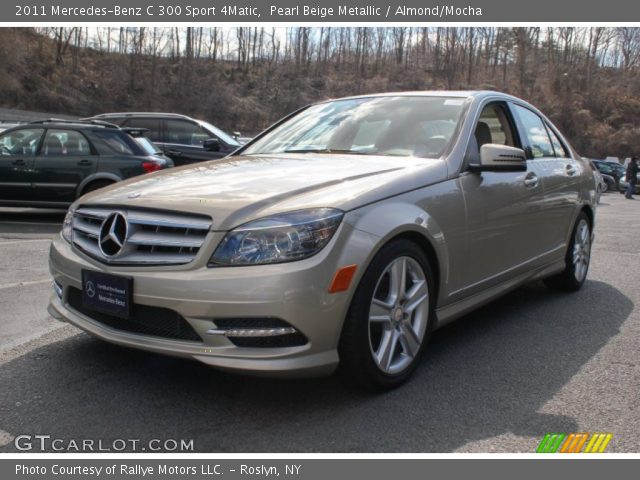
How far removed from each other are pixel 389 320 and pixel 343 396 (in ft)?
1.45

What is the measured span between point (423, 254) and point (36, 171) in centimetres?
803

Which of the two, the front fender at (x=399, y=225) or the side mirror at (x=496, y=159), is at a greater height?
the side mirror at (x=496, y=159)

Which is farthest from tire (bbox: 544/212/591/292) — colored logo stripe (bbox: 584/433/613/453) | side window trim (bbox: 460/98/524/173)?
colored logo stripe (bbox: 584/433/613/453)

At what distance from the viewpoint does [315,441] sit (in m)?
2.64

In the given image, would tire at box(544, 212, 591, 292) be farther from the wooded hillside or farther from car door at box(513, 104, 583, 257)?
the wooded hillside

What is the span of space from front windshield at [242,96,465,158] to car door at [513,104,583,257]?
979 mm

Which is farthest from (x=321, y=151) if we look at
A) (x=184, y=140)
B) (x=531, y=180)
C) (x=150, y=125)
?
(x=150, y=125)

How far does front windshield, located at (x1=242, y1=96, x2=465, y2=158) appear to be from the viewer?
12.8 feet

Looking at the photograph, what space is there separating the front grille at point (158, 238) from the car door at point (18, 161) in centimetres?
743

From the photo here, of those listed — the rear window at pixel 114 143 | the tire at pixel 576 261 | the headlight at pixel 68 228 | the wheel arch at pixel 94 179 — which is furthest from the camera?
the rear window at pixel 114 143

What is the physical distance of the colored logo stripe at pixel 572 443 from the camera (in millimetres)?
2627

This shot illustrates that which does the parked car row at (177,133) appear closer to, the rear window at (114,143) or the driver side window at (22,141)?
the rear window at (114,143)

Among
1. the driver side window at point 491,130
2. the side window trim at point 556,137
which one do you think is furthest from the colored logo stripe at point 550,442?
the side window trim at point 556,137
